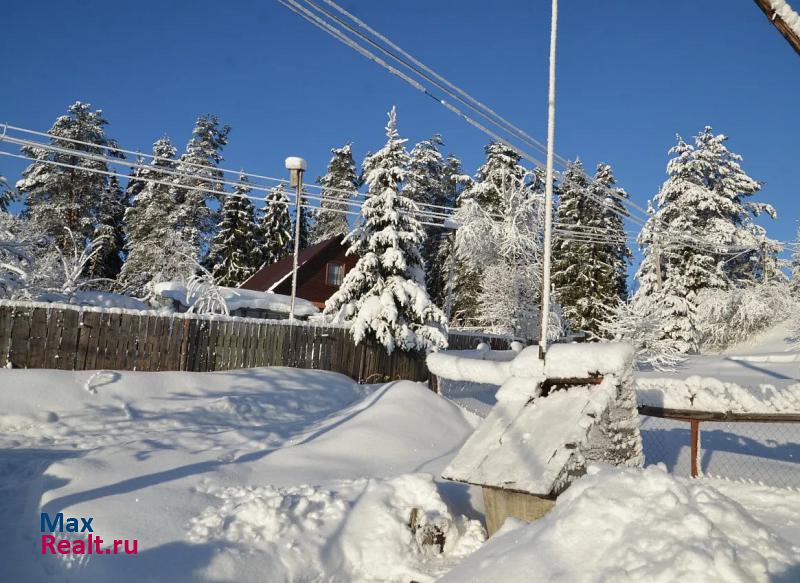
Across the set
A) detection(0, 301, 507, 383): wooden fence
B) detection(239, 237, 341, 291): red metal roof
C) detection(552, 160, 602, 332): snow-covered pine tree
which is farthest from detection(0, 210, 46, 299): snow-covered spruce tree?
detection(552, 160, 602, 332): snow-covered pine tree

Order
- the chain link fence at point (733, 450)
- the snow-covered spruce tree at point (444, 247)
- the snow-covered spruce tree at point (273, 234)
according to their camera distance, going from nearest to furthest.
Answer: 1. the chain link fence at point (733, 450)
2. the snow-covered spruce tree at point (444, 247)
3. the snow-covered spruce tree at point (273, 234)

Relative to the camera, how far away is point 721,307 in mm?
28141

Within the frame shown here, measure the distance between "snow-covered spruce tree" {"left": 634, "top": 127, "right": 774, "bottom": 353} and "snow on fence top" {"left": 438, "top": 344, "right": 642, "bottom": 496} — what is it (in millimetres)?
25212

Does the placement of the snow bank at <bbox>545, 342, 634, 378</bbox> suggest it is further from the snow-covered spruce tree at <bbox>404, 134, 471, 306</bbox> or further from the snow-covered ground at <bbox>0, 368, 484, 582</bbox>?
the snow-covered spruce tree at <bbox>404, 134, 471, 306</bbox>

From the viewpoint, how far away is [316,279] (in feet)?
109

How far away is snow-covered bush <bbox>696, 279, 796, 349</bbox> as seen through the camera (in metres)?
27.7

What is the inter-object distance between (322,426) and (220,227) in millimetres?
35454

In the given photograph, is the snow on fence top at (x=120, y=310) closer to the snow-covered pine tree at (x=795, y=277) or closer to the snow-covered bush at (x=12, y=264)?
the snow-covered bush at (x=12, y=264)

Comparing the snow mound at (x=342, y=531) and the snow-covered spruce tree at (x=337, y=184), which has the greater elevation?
the snow-covered spruce tree at (x=337, y=184)

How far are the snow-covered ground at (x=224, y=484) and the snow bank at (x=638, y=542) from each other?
1764 mm

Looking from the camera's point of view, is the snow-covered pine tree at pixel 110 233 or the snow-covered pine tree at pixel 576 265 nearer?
the snow-covered pine tree at pixel 576 265

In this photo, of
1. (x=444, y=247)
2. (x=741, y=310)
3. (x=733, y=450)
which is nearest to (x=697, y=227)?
(x=741, y=310)

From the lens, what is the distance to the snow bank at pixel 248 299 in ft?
86.6

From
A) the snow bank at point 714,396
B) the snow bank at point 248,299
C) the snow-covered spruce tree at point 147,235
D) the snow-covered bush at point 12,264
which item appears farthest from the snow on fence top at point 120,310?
the snow-covered spruce tree at point 147,235
